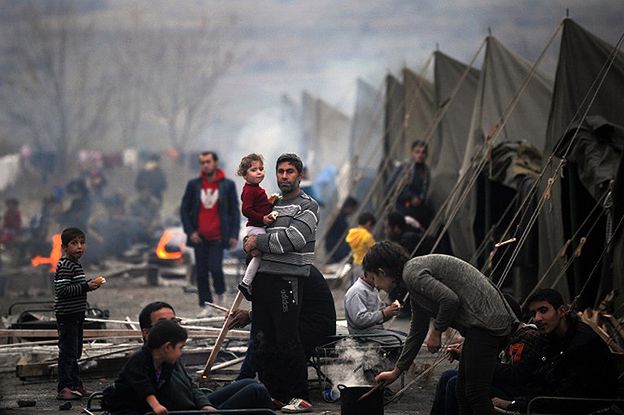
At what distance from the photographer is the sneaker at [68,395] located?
8.38m

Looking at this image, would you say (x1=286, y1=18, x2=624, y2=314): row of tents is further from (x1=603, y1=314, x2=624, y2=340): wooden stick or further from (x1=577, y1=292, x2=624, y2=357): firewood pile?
(x1=603, y1=314, x2=624, y2=340): wooden stick

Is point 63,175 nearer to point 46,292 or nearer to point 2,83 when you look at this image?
point 2,83

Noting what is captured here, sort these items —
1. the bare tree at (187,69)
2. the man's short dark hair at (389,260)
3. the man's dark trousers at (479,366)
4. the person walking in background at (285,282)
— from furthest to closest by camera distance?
the bare tree at (187,69) < the person walking in background at (285,282) < the man's short dark hair at (389,260) < the man's dark trousers at (479,366)

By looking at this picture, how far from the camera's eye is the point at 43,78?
41.3m

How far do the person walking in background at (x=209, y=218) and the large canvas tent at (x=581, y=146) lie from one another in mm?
3645

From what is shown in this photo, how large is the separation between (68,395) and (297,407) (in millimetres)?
1743

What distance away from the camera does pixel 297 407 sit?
791 cm

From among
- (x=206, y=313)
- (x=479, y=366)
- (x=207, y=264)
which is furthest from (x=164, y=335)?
(x=207, y=264)

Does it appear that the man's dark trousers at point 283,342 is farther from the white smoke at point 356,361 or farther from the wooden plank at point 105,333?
the wooden plank at point 105,333

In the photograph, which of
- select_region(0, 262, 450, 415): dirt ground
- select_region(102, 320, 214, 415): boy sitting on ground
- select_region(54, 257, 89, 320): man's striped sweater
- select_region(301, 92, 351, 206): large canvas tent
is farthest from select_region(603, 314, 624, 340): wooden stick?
select_region(301, 92, 351, 206): large canvas tent

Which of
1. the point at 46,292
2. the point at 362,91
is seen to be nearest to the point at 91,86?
the point at 362,91

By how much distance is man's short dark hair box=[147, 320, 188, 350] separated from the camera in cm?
614

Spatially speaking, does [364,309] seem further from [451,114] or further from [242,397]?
[451,114]

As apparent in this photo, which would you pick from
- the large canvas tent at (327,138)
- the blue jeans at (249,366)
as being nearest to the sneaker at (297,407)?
the blue jeans at (249,366)
